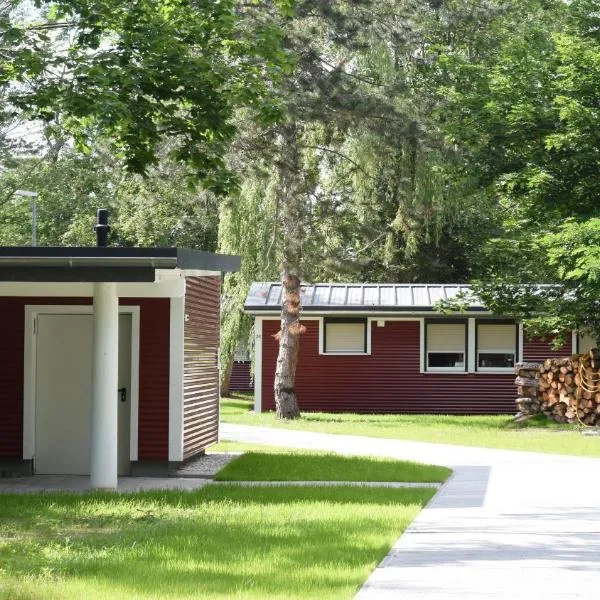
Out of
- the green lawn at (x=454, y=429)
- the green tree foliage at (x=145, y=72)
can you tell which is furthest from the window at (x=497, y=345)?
the green tree foliage at (x=145, y=72)

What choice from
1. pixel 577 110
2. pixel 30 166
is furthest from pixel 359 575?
pixel 30 166

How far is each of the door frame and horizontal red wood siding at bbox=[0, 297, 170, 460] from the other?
57mm

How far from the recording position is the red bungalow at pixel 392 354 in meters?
35.9

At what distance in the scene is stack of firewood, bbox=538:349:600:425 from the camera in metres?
29.5

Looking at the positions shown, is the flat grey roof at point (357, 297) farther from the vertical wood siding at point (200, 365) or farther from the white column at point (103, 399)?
the white column at point (103, 399)

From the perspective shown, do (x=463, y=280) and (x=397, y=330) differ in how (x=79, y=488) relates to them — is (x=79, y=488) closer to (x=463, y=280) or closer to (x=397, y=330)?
(x=397, y=330)

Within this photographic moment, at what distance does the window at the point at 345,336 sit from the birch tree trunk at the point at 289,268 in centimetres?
268

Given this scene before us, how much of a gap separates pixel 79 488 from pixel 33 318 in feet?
8.87

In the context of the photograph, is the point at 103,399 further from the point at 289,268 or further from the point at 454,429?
the point at 289,268

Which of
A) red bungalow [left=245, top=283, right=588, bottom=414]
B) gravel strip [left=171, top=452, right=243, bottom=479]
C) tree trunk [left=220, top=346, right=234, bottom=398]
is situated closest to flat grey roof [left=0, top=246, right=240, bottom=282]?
gravel strip [left=171, top=452, right=243, bottom=479]

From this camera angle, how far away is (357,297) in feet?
119

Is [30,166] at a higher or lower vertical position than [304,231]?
higher

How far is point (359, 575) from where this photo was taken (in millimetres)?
9586

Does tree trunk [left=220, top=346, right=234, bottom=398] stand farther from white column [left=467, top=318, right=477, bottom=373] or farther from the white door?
the white door
